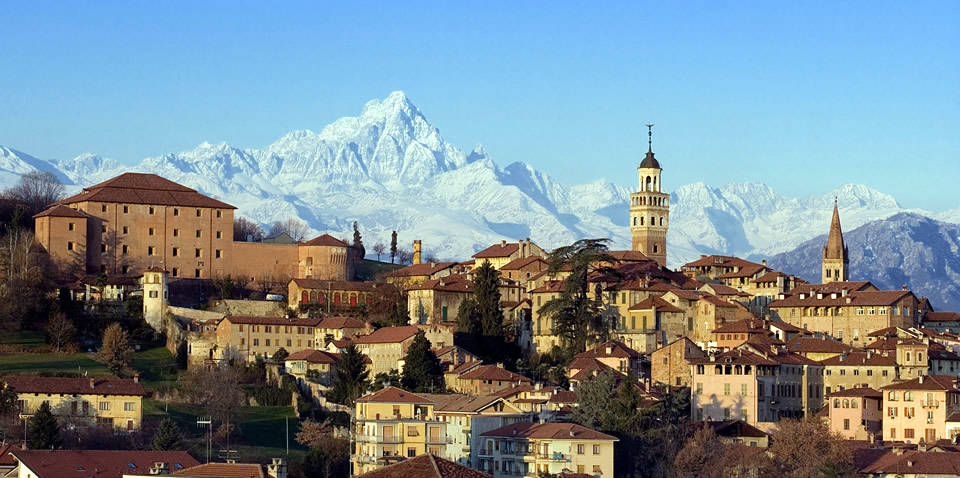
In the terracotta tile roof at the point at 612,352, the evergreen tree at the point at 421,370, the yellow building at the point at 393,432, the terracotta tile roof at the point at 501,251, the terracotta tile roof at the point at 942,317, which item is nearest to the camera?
the yellow building at the point at 393,432

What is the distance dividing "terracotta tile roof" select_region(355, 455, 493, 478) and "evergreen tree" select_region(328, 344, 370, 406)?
948 inches

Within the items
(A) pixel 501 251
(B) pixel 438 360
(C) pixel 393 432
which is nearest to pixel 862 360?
(B) pixel 438 360

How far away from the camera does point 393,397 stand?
2741 inches

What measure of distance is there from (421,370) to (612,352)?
9702 mm

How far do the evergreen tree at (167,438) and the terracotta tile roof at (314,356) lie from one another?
50.0 ft

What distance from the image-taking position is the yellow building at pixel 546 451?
209 ft

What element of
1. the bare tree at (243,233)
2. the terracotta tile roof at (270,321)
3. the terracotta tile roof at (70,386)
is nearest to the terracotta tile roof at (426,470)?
the terracotta tile roof at (70,386)

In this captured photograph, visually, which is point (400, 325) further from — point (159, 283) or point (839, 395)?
point (839, 395)

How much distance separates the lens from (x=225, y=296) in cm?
9788

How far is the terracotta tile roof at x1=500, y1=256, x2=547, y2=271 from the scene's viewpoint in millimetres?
100225

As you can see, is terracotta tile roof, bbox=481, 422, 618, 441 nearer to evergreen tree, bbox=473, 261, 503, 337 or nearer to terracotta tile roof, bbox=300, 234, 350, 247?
evergreen tree, bbox=473, 261, 503, 337

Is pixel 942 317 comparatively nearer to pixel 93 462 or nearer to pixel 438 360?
pixel 438 360

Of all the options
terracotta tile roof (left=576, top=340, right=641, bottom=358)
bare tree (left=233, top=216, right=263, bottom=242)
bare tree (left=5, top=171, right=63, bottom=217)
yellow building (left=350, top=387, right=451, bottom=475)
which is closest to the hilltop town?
yellow building (left=350, top=387, right=451, bottom=475)

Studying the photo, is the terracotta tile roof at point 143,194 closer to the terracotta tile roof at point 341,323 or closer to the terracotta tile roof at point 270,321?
the terracotta tile roof at point 270,321
